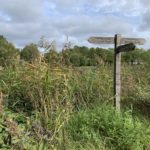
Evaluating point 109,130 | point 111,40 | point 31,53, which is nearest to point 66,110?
point 109,130

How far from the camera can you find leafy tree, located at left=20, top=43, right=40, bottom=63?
31.1ft

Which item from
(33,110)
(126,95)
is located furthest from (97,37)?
(33,110)

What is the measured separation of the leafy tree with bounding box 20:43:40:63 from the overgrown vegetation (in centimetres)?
11

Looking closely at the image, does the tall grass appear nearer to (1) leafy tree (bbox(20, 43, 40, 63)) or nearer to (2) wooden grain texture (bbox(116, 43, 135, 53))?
(1) leafy tree (bbox(20, 43, 40, 63))

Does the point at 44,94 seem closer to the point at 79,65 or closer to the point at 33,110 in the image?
the point at 33,110

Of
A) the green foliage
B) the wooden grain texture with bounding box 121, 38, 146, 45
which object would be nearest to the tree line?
the wooden grain texture with bounding box 121, 38, 146, 45

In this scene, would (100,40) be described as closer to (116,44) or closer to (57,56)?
(116,44)

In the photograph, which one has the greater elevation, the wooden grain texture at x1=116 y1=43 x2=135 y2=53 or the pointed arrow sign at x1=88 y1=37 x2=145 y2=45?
the pointed arrow sign at x1=88 y1=37 x2=145 y2=45

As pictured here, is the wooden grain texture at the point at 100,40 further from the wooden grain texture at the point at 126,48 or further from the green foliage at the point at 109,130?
the green foliage at the point at 109,130

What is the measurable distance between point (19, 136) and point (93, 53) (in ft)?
19.1

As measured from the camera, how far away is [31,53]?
9805 mm

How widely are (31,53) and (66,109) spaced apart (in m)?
1.83

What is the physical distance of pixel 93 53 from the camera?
11.7 metres

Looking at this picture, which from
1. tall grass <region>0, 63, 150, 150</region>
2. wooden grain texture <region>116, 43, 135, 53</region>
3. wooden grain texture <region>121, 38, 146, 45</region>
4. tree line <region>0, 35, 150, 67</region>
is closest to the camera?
tall grass <region>0, 63, 150, 150</region>
